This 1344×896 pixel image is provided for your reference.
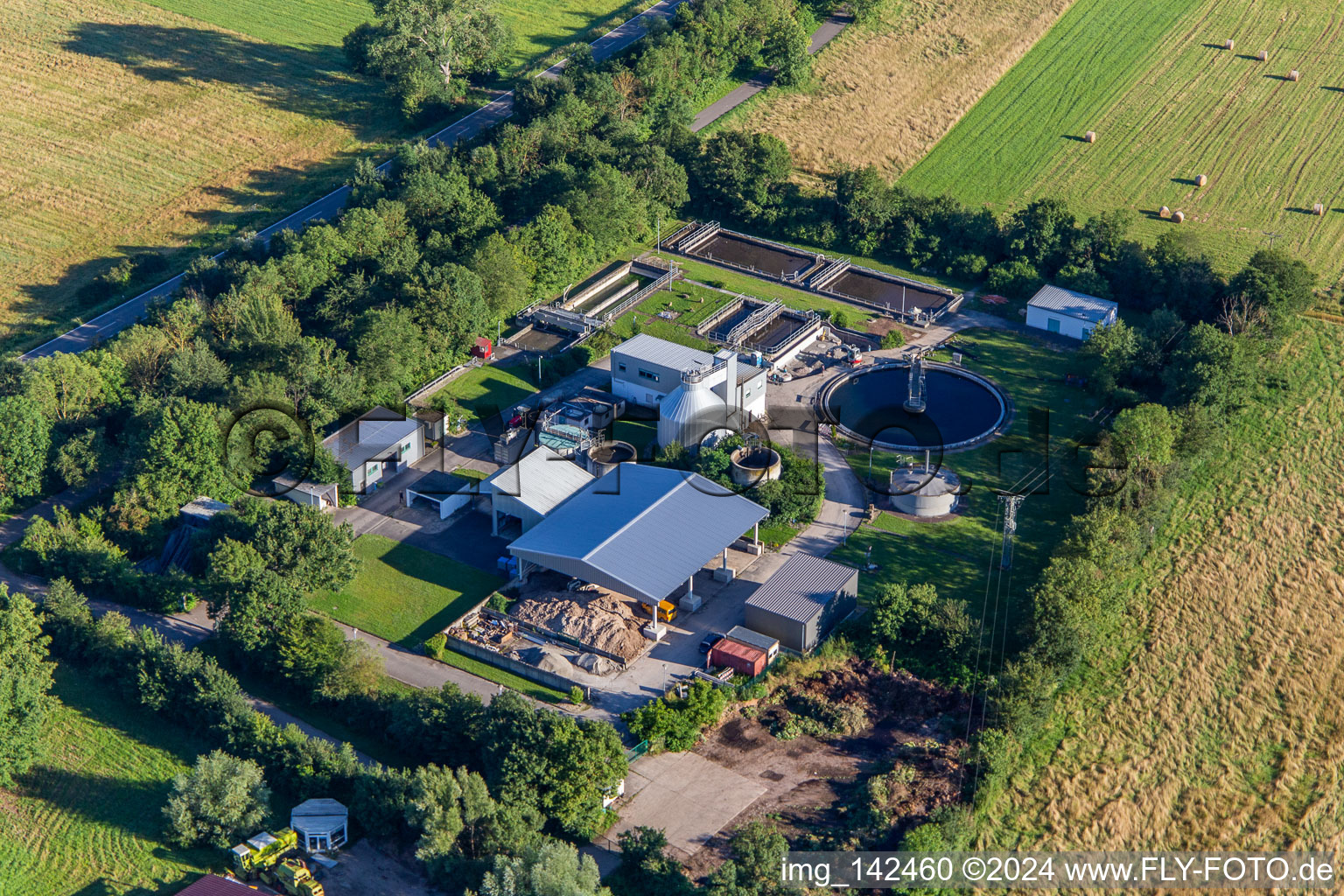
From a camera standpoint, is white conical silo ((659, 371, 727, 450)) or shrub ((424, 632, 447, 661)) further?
white conical silo ((659, 371, 727, 450))

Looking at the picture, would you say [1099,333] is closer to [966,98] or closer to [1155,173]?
[1155,173]

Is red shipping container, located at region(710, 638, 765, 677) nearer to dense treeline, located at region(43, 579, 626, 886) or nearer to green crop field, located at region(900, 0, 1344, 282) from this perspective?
dense treeline, located at region(43, 579, 626, 886)

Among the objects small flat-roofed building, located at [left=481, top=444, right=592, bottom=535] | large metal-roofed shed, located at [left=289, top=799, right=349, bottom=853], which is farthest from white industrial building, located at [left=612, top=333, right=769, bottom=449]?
large metal-roofed shed, located at [left=289, top=799, right=349, bottom=853]

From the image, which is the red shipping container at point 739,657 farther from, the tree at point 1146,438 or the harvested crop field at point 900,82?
the harvested crop field at point 900,82

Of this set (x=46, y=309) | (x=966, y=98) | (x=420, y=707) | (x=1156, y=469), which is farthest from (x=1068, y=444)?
(x=46, y=309)

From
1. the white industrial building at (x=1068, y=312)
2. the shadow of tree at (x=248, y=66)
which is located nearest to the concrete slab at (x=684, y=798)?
the white industrial building at (x=1068, y=312)
